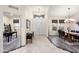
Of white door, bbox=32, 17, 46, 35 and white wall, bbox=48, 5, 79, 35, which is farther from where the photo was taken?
white door, bbox=32, 17, 46, 35

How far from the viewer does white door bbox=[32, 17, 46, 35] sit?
3.17 metres

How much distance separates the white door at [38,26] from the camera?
125 inches

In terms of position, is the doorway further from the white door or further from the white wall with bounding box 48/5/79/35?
the white wall with bounding box 48/5/79/35

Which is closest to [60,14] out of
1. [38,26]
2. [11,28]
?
[38,26]

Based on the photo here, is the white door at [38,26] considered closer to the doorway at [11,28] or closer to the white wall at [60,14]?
the white wall at [60,14]

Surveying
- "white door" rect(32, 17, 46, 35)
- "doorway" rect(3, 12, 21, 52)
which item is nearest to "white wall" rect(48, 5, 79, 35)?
"white door" rect(32, 17, 46, 35)

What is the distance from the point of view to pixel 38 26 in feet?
10.6

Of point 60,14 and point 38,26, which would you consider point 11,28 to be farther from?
point 60,14

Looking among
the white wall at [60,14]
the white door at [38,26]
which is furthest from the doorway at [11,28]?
the white wall at [60,14]

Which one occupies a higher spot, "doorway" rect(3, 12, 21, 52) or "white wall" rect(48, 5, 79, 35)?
"white wall" rect(48, 5, 79, 35)

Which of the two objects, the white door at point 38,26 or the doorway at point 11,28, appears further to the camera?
the white door at point 38,26
